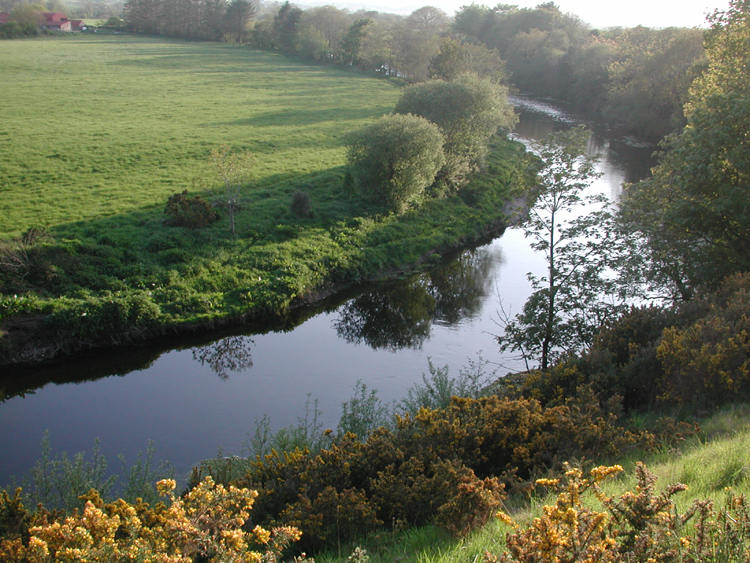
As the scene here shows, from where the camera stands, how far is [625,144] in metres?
46.1

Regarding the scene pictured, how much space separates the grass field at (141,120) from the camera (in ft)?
79.7

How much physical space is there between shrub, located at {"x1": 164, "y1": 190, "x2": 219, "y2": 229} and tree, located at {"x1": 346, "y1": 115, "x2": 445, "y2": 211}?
24.8 feet

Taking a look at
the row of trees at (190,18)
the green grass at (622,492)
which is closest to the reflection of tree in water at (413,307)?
the green grass at (622,492)

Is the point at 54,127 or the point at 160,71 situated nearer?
the point at 54,127

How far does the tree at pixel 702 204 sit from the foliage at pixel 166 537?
42.2 feet

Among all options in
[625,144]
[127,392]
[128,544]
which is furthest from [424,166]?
[625,144]

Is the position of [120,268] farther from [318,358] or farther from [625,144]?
[625,144]

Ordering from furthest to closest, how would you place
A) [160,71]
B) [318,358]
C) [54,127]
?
1. [160,71]
2. [54,127]
3. [318,358]

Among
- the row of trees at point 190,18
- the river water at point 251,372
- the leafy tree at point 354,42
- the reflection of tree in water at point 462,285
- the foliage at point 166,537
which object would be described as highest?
the row of trees at point 190,18

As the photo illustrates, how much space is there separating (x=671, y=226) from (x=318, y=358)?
10.9 metres

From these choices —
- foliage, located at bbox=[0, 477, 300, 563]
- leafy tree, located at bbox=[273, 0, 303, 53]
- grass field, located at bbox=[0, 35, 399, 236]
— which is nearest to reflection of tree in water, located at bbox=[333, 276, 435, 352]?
grass field, located at bbox=[0, 35, 399, 236]

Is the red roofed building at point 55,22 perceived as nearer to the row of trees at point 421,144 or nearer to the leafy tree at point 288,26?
the leafy tree at point 288,26

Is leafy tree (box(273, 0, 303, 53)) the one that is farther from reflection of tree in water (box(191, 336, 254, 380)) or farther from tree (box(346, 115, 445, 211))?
reflection of tree in water (box(191, 336, 254, 380))

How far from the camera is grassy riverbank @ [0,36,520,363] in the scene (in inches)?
651
